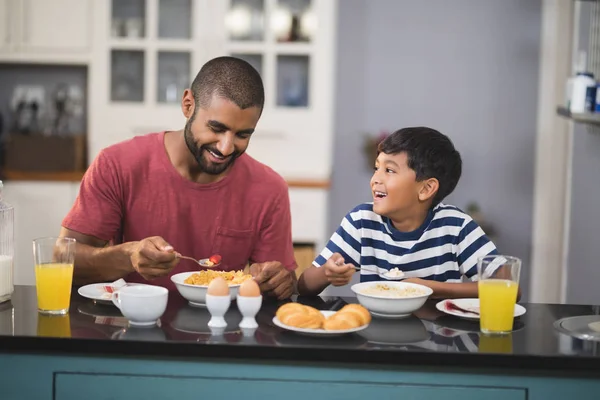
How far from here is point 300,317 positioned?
5.09 ft

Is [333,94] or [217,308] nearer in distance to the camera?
[217,308]

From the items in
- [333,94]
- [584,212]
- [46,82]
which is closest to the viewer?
[584,212]

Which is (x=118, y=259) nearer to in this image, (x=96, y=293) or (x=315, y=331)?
(x=96, y=293)

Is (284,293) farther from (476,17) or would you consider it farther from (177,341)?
(476,17)

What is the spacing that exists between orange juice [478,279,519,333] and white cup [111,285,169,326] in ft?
2.02

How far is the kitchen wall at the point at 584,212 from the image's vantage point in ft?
11.2

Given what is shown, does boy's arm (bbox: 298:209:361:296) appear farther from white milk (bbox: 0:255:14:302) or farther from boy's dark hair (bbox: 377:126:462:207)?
white milk (bbox: 0:255:14:302)

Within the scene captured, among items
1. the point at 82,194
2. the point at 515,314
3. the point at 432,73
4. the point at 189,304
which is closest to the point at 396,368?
the point at 515,314

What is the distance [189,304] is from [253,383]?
1.15 feet

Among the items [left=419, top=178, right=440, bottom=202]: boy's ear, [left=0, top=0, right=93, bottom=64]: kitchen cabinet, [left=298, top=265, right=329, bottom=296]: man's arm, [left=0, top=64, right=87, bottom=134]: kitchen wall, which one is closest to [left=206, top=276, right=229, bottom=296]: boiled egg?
[left=298, top=265, right=329, bottom=296]: man's arm

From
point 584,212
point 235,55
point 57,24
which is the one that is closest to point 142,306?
point 584,212

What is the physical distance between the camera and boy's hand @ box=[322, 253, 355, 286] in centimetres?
183

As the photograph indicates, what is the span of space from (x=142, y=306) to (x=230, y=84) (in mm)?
726

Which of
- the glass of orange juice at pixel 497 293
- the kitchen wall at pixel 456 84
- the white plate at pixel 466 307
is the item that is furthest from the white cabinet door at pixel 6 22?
the glass of orange juice at pixel 497 293
